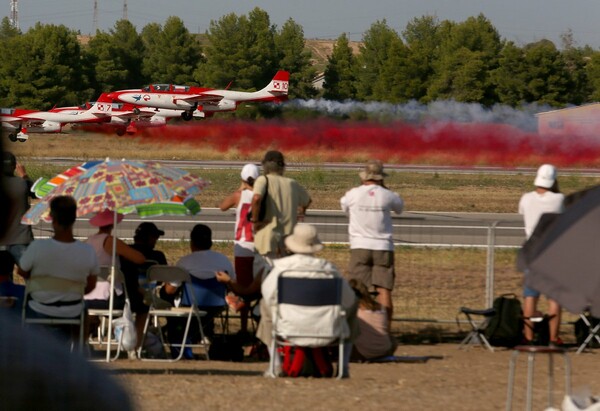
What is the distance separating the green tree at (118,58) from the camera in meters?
88.1

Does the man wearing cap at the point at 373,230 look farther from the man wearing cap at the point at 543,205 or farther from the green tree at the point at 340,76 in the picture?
the green tree at the point at 340,76

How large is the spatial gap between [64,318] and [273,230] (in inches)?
88.8

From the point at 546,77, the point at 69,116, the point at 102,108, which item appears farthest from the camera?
the point at 546,77

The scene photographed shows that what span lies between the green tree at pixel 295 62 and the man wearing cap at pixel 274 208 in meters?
77.0

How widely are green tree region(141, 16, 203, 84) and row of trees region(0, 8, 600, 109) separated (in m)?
0.08

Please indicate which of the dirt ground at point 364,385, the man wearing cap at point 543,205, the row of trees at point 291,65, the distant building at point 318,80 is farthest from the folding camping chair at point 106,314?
the distant building at point 318,80

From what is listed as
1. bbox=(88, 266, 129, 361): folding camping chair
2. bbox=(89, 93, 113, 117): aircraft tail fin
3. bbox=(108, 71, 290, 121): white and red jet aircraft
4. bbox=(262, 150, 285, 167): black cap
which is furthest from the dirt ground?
bbox=(89, 93, 113, 117): aircraft tail fin

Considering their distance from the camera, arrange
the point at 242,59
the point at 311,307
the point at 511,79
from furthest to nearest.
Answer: the point at 242,59 → the point at 511,79 → the point at 311,307

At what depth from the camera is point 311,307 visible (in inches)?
327

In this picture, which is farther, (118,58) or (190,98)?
(118,58)

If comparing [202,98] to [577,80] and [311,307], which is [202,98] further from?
[311,307]

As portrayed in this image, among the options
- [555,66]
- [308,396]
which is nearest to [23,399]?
Answer: [308,396]

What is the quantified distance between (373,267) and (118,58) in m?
85.1

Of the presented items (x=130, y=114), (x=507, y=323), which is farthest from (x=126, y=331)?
(x=130, y=114)
